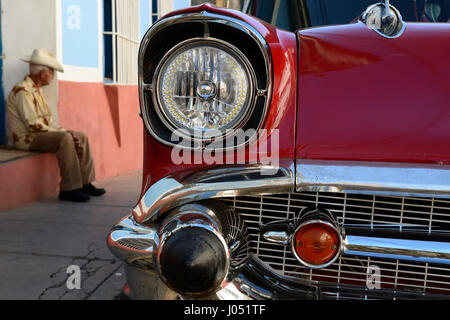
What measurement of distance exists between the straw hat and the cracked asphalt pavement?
3.50 ft

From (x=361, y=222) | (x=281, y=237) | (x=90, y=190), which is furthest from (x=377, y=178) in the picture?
(x=90, y=190)

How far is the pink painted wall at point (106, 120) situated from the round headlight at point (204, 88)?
3274 millimetres

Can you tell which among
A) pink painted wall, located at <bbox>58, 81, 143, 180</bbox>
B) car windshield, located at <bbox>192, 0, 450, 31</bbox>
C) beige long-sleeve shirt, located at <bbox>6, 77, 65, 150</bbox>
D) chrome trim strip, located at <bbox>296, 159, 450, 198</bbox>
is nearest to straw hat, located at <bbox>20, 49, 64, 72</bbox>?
beige long-sleeve shirt, located at <bbox>6, 77, 65, 150</bbox>

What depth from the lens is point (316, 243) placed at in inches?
46.5

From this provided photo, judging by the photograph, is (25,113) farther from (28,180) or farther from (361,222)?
(361,222)

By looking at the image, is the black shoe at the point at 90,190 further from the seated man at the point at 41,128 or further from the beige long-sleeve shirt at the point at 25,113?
the beige long-sleeve shirt at the point at 25,113

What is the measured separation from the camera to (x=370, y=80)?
127cm

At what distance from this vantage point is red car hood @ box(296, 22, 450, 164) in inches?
48.3

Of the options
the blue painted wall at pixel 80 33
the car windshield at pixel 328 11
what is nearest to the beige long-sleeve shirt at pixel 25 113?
the blue painted wall at pixel 80 33

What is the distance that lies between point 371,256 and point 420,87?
45 cm

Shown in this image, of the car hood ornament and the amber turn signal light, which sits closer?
the amber turn signal light

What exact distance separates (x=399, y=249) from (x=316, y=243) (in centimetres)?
20

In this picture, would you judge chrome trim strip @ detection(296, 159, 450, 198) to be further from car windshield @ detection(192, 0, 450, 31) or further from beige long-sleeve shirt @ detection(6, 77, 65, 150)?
beige long-sleeve shirt @ detection(6, 77, 65, 150)

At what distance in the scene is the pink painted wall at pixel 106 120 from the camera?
14.7 ft
